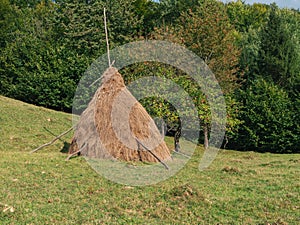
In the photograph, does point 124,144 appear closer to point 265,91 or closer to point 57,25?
point 265,91

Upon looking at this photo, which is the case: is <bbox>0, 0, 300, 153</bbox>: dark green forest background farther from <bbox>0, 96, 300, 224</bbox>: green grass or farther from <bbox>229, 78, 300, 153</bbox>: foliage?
<bbox>0, 96, 300, 224</bbox>: green grass

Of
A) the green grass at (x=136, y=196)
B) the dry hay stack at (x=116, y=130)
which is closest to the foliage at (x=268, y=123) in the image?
the green grass at (x=136, y=196)

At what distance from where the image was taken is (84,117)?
53.4 feet

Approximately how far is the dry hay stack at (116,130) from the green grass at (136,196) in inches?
38.7

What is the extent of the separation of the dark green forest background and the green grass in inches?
440

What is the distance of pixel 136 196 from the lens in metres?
10.2

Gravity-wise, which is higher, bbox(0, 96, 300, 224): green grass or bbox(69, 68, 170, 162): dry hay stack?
bbox(69, 68, 170, 162): dry hay stack

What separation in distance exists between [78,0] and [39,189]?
35.8 meters

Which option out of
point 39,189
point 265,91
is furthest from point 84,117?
point 265,91

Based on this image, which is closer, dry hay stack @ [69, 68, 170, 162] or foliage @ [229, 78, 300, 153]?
dry hay stack @ [69, 68, 170, 162]

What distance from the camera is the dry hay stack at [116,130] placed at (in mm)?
15000

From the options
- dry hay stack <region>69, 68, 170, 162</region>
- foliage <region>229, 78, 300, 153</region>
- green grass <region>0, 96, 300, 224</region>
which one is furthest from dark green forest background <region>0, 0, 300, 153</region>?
green grass <region>0, 96, 300, 224</region>

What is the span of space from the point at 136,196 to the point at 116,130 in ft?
16.8

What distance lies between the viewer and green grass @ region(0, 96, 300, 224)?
863cm
